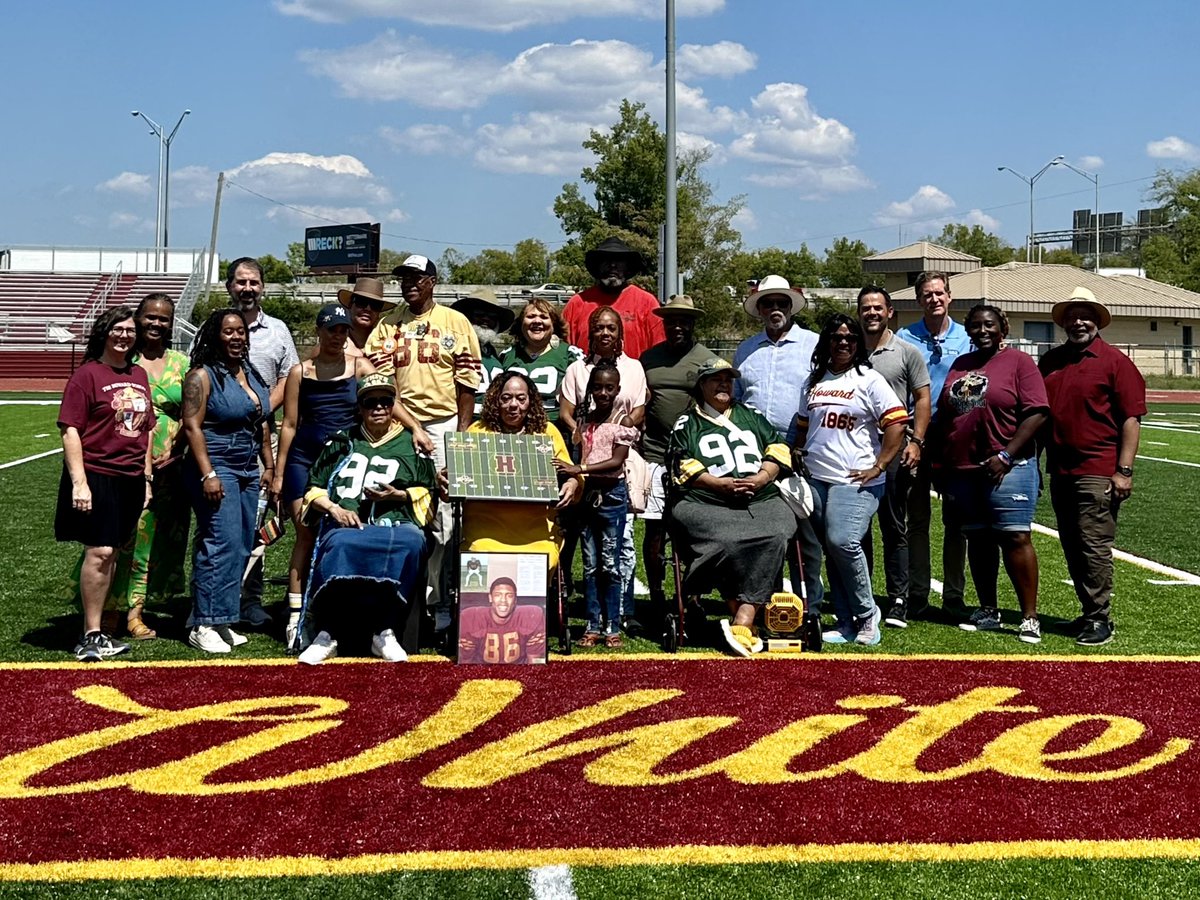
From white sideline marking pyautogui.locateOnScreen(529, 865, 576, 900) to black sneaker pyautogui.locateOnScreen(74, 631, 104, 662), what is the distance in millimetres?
3585

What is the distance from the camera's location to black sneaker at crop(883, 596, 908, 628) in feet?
26.1

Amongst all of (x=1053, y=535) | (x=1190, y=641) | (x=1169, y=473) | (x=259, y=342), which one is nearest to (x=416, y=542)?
(x=259, y=342)

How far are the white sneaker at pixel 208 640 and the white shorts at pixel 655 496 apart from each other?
2.44 metres

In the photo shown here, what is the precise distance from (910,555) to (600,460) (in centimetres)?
249

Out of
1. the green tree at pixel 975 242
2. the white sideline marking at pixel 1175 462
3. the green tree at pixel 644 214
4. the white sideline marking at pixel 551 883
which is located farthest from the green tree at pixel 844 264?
the white sideline marking at pixel 551 883

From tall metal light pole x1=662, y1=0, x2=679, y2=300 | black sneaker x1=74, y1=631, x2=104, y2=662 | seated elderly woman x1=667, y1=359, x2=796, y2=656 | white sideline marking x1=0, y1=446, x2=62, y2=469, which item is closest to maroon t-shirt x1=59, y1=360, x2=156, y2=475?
black sneaker x1=74, y1=631, x2=104, y2=662

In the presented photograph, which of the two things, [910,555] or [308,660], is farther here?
[910,555]

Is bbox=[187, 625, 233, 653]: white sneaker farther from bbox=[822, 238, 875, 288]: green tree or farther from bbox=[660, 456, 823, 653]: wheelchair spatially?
bbox=[822, 238, 875, 288]: green tree

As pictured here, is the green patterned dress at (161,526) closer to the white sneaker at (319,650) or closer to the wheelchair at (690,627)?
the white sneaker at (319,650)

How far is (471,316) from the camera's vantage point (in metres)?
9.27

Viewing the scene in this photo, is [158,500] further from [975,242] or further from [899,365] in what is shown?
[975,242]

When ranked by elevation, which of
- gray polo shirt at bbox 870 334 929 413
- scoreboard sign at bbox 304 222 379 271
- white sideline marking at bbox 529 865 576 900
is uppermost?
scoreboard sign at bbox 304 222 379 271

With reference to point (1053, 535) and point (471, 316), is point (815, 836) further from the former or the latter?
point (1053, 535)

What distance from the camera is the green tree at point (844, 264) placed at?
83312 millimetres
